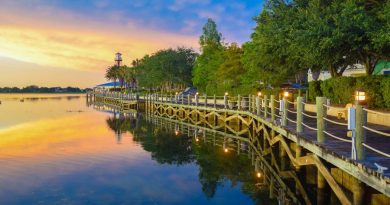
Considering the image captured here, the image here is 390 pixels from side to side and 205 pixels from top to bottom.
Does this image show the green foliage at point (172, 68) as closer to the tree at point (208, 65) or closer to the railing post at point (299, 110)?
the tree at point (208, 65)

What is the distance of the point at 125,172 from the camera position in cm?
1666

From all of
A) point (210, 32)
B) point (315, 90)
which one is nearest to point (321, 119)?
point (315, 90)

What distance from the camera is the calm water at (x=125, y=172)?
1301 cm

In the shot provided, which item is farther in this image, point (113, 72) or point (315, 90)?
point (113, 72)

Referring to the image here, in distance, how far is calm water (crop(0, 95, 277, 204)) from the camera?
42.7 ft

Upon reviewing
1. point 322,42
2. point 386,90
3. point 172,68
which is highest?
point 172,68

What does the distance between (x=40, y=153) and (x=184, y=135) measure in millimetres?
10547

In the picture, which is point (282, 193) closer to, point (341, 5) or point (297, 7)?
point (341, 5)

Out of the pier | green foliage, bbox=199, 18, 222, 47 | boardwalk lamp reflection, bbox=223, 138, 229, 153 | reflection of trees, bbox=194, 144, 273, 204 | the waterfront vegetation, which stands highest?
green foliage, bbox=199, 18, 222, 47

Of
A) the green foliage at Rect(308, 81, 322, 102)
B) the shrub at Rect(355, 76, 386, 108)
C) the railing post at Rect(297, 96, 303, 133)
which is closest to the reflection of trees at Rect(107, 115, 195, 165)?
the railing post at Rect(297, 96, 303, 133)

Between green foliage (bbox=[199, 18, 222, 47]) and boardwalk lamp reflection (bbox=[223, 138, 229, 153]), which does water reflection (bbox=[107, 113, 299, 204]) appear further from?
green foliage (bbox=[199, 18, 222, 47])

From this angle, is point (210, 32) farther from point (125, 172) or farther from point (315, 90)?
point (125, 172)

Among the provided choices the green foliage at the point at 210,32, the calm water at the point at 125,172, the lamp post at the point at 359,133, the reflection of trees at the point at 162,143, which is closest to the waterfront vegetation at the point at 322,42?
the calm water at the point at 125,172

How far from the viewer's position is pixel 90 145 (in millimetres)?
24781
